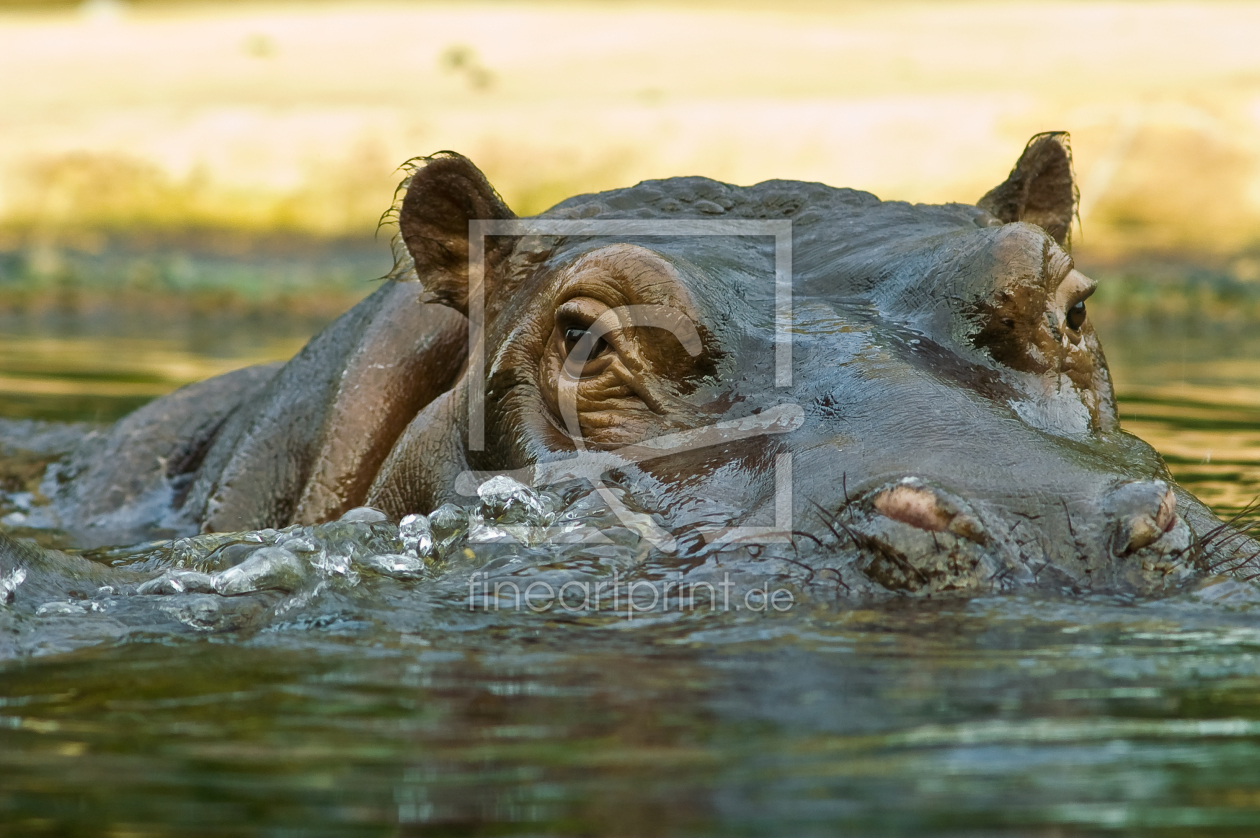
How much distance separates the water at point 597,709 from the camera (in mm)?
2391

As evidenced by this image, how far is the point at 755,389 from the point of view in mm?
3990

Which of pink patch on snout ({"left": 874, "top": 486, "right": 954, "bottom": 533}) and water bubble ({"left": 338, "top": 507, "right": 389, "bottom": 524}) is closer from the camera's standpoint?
pink patch on snout ({"left": 874, "top": 486, "right": 954, "bottom": 533})

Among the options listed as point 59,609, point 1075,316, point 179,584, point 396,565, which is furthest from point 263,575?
point 1075,316

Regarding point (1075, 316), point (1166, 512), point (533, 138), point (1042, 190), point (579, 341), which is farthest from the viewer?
point (533, 138)

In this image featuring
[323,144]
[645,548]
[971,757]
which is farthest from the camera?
[323,144]

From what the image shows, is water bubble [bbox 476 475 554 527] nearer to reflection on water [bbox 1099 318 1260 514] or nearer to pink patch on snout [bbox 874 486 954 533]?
pink patch on snout [bbox 874 486 954 533]

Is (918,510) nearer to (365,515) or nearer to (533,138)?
(365,515)

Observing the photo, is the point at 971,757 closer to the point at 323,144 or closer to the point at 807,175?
the point at 807,175

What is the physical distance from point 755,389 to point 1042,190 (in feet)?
7.21

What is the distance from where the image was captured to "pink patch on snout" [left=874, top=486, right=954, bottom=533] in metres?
3.26

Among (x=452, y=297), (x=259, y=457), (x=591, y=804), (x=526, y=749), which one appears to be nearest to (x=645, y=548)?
(x=526, y=749)

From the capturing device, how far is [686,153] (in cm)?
1612

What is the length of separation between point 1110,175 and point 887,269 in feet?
38.3

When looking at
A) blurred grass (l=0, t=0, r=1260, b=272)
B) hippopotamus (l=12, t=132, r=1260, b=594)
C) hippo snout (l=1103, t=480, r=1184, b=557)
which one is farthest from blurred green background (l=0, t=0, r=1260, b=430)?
hippo snout (l=1103, t=480, r=1184, b=557)
